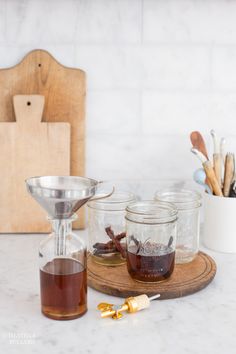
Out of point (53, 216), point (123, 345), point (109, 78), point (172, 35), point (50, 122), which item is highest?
point (172, 35)

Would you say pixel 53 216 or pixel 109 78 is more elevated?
pixel 109 78

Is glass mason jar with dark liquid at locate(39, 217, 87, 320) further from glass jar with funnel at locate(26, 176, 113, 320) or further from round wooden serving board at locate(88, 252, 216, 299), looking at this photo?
round wooden serving board at locate(88, 252, 216, 299)

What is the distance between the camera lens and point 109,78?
1.54 metres

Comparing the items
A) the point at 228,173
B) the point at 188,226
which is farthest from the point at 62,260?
the point at 228,173

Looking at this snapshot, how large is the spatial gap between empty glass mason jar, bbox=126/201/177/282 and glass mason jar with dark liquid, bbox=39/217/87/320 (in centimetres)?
14

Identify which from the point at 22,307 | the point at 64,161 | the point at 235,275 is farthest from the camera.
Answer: the point at 64,161

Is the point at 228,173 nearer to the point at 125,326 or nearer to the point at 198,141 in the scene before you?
the point at 198,141

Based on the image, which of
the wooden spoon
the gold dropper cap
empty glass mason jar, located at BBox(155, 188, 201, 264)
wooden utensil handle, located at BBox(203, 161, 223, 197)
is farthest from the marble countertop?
the wooden spoon

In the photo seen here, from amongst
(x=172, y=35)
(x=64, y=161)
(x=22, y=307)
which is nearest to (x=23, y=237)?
(x=64, y=161)

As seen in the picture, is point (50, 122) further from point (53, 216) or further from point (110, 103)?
point (53, 216)

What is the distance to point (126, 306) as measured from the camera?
3.49 ft

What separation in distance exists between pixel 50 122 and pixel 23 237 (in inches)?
12.3

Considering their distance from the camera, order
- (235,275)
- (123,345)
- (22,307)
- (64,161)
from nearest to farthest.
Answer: (123,345) < (22,307) < (235,275) < (64,161)

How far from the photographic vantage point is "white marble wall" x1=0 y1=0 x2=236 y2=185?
1.50m
